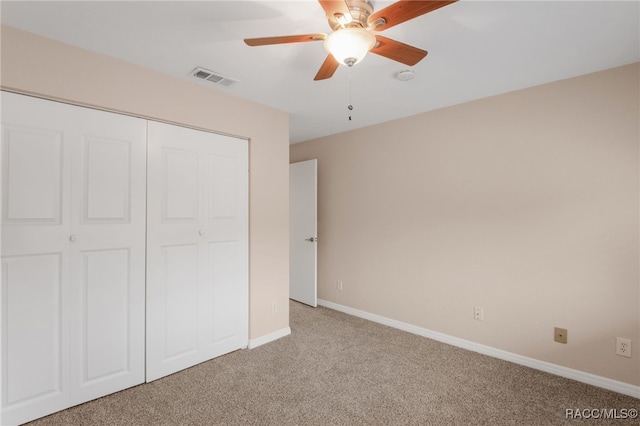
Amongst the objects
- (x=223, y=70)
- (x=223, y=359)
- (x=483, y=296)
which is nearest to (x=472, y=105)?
(x=483, y=296)

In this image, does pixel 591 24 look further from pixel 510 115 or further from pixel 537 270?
pixel 537 270

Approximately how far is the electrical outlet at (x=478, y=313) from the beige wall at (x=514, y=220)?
37mm

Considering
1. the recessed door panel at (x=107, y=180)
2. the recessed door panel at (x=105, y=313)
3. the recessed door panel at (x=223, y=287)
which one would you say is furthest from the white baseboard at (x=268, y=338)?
the recessed door panel at (x=107, y=180)

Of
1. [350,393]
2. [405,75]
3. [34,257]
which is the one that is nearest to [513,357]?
[350,393]

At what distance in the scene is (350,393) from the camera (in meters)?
2.22

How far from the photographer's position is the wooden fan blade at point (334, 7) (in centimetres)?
126

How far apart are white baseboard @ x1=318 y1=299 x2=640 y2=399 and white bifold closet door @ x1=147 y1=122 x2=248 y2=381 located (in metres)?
1.62

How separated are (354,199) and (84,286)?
9.24 feet

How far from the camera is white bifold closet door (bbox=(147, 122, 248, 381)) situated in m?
2.40

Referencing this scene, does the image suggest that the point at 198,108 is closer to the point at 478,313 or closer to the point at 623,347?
the point at 478,313

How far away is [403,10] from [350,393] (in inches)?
90.9

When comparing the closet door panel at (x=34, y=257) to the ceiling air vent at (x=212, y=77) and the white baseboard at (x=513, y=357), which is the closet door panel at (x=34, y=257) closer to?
the ceiling air vent at (x=212, y=77)

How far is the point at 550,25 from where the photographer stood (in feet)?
5.78

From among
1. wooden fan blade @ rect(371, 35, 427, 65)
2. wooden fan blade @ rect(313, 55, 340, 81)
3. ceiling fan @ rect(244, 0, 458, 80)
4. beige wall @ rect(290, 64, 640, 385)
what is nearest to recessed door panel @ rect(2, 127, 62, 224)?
ceiling fan @ rect(244, 0, 458, 80)
